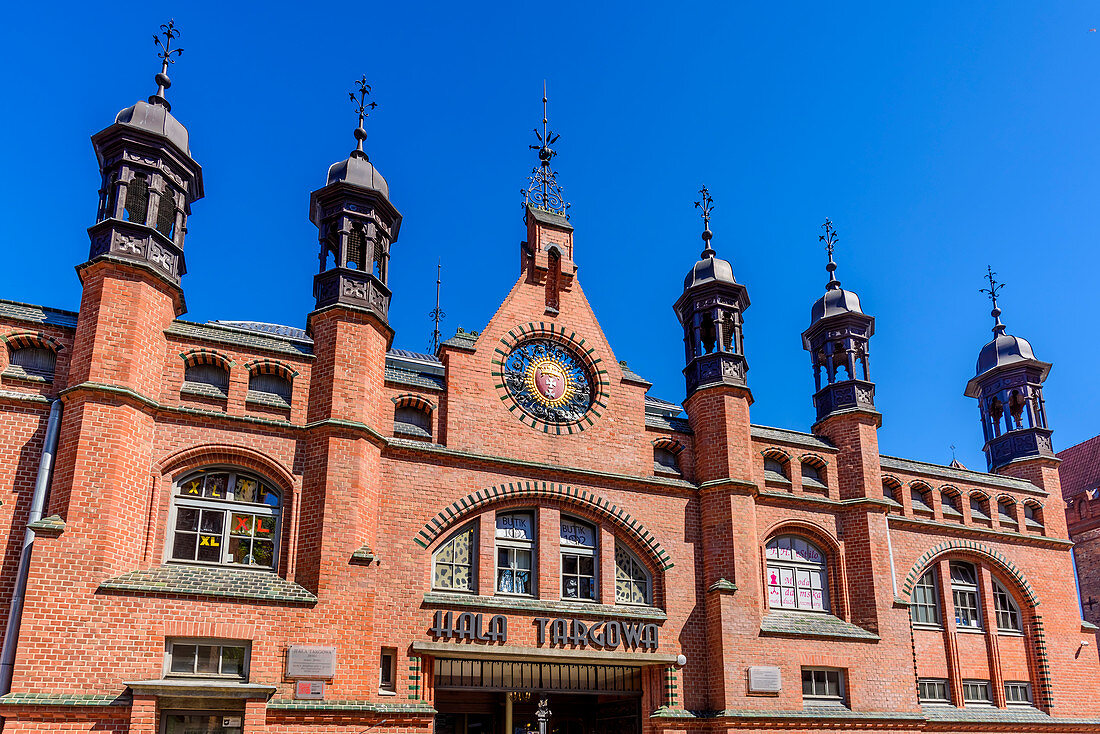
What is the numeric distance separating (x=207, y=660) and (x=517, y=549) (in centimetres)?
757

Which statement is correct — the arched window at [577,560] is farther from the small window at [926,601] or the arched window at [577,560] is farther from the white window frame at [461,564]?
the small window at [926,601]

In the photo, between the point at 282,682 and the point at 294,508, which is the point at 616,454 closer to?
the point at 294,508

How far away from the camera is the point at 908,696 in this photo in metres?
25.5

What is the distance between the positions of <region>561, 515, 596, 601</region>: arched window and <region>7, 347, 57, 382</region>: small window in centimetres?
1230

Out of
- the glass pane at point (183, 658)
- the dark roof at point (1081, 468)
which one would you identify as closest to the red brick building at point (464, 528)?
the glass pane at point (183, 658)

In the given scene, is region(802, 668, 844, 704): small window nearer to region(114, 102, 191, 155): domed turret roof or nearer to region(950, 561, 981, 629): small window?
region(950, 561, 981, 629): small window

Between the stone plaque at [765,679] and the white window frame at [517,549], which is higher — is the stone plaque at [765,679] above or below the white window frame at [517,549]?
below

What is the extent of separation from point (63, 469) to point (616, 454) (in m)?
13.1

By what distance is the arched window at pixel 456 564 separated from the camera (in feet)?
71.3

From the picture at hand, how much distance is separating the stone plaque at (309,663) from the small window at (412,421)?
220 inches

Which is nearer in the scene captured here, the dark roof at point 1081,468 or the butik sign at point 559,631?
the butik sign at point 559,631

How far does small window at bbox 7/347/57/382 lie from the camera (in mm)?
19609

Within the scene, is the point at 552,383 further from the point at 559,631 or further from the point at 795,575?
the point at 795,575

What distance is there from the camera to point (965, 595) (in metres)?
29.2
